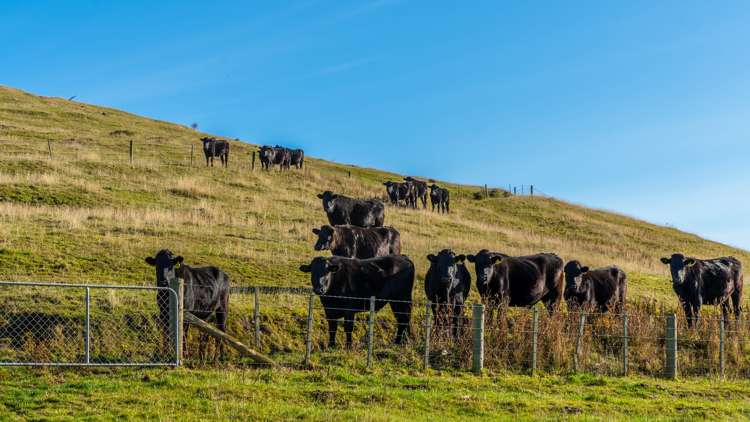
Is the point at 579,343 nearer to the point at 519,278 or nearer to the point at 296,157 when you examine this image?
the point at 519,278

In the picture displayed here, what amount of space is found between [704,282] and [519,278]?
6.19m

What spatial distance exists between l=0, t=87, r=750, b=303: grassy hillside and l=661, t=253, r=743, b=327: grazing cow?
2652 millimetres

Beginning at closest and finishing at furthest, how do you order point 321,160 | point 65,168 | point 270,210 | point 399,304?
1. point 399,304
2. point 270,210
3. point 65,168
4. point 321,160

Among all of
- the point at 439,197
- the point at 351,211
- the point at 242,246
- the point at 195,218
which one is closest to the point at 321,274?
the point at 242,246

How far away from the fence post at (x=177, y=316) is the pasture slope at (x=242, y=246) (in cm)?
61

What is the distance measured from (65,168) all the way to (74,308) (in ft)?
85.1

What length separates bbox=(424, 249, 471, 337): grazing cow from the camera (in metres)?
19.0

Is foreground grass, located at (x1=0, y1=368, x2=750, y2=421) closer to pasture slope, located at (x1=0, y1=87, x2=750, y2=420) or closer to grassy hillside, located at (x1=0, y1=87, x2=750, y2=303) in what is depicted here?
pasture slope, located at (x1=0, y1=87, x2=750, y2=420)

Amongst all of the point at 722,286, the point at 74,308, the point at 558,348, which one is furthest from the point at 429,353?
the point at 722,286

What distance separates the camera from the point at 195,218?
31844 mm

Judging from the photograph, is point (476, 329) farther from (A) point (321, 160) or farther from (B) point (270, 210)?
(A) point (321, 160)

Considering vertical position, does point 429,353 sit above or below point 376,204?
below

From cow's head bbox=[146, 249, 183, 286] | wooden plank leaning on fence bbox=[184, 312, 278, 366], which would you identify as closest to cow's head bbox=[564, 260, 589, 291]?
wooden plank leaning on fence bbox=[184, 312, 278, 366]

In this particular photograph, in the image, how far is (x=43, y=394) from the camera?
11758mm
